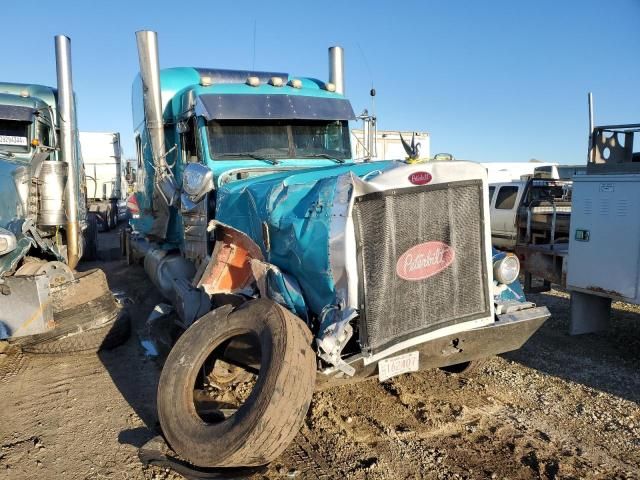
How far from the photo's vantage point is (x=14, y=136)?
25.2 ft

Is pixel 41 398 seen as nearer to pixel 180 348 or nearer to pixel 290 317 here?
pixel 180 348

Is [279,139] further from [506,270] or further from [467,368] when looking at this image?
[467,368]

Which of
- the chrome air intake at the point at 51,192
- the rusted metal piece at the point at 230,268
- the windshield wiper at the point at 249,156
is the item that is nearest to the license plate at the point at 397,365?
the rusted metal piece at the point at 230,268

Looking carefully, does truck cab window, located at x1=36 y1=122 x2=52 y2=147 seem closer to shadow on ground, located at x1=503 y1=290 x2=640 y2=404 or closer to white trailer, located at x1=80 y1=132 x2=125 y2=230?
shadow on ground, located at x1=503 y1=290 x2=640 y2=404

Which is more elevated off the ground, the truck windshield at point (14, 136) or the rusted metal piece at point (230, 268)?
the truck windshield at point (14, 136)

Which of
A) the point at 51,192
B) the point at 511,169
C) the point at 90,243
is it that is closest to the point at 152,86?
the point at 51,192

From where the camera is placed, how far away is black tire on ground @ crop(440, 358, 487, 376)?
15.9 ft

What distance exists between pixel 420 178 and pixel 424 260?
55cm

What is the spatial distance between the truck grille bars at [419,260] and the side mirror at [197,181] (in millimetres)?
2149

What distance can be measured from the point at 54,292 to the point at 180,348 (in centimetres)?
226

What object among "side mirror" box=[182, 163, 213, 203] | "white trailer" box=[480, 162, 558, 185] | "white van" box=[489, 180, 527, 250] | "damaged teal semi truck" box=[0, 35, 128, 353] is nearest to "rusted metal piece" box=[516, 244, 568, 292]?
"side mirror" box=[182, 163, 213, 203]

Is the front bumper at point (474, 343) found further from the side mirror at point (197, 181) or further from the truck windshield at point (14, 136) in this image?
the truck windshield at point (14, 136)

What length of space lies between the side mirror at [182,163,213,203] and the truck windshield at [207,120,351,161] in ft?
1.31

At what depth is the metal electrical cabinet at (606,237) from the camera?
5.48 meters
